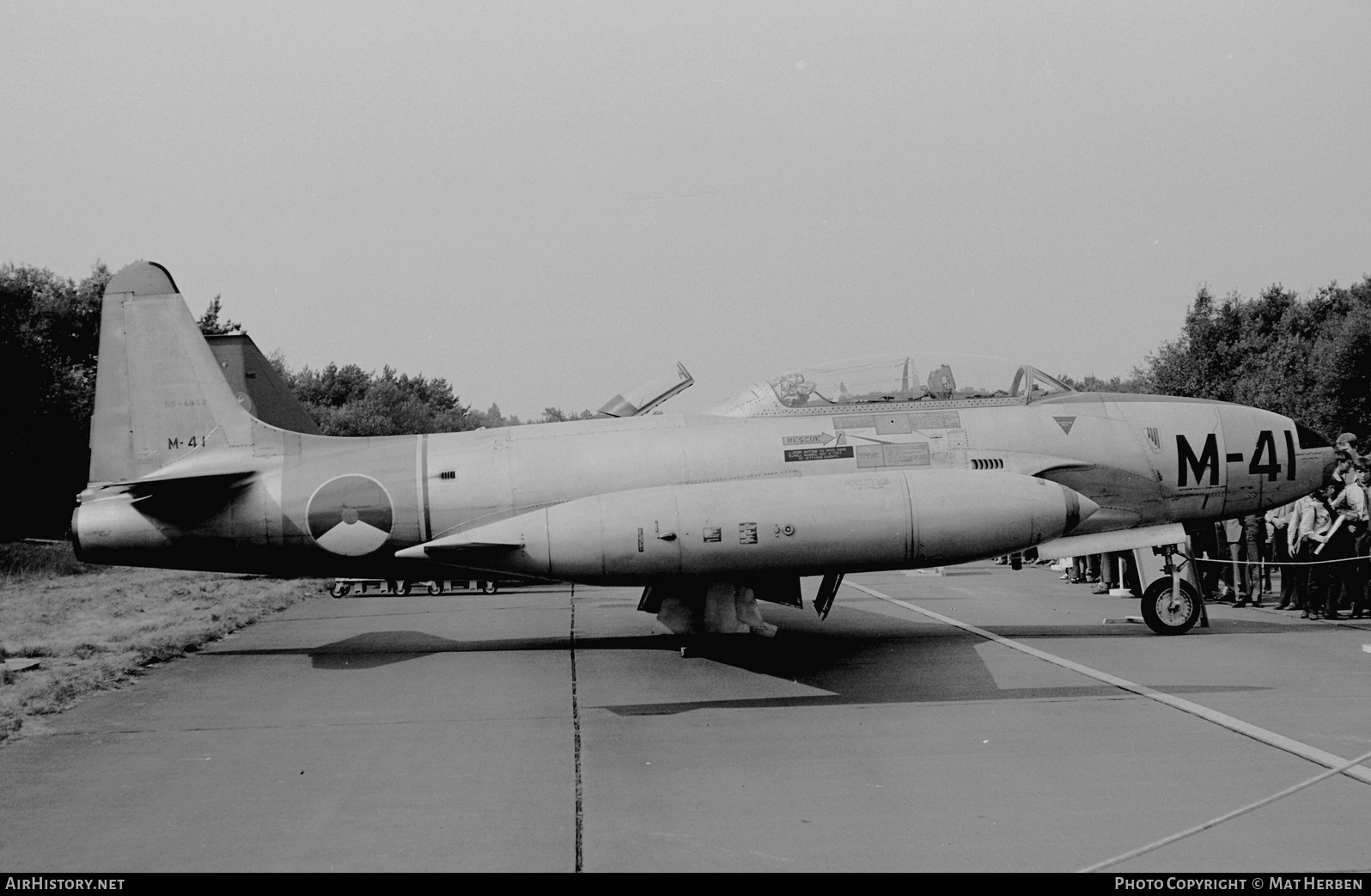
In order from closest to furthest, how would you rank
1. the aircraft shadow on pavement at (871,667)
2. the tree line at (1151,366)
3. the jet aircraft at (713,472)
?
1. the aircraft shadow on pavement at (871,667)
2. the jet aircraft at (713,472)
3. the tree line at (1151,366)

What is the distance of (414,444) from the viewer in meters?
11.0

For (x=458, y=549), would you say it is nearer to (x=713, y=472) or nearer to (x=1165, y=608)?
(x=713, y=472)

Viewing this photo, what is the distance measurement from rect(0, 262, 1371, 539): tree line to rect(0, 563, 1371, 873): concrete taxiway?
772 inches

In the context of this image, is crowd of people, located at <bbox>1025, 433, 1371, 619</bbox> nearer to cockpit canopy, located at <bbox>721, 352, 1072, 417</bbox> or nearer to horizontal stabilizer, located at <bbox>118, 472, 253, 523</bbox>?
cockpit canopy, located at <bbox>721, 352, 1072, 417</bbox>

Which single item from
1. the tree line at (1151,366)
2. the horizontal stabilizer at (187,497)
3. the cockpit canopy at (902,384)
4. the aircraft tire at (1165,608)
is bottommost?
the aircraft tire at (1165,608)

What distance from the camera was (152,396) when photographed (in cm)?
1122

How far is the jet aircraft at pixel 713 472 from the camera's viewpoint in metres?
9.33

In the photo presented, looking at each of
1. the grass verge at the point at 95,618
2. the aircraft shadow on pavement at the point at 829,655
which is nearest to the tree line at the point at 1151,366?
the grass verge at the point at 95,618

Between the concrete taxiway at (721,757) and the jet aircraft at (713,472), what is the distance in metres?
1.02

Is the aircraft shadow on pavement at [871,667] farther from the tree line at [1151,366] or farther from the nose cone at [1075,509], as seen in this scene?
the tree line at [1151,366]

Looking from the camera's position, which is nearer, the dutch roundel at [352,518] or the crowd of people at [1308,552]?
the dutch roundel at [352,518]

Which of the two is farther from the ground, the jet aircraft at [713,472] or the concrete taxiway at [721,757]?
the jet aircraft at [713,472]

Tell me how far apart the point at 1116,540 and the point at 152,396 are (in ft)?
32.3

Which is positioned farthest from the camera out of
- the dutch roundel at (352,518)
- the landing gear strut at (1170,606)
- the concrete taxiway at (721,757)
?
the landing gear strut at (1170,606)
